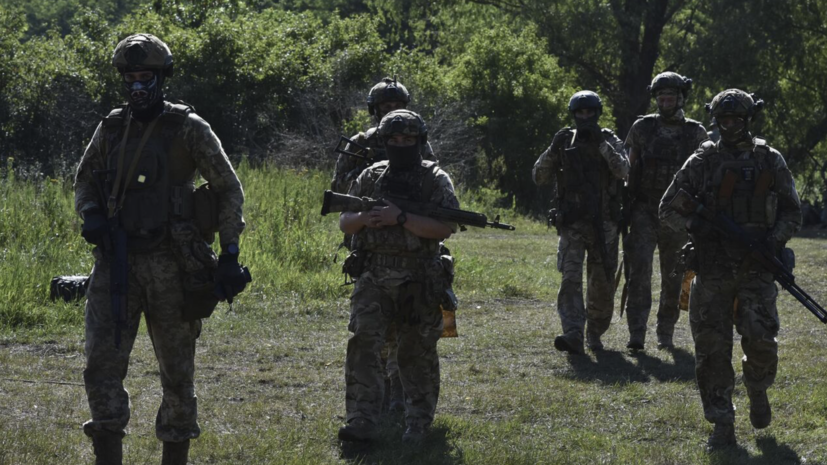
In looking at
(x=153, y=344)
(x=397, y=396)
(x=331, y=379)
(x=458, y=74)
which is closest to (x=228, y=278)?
(x=153, y=344)

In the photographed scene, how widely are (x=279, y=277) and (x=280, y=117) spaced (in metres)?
13.4

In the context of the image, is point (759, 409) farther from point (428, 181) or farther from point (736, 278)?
point (428, 181)

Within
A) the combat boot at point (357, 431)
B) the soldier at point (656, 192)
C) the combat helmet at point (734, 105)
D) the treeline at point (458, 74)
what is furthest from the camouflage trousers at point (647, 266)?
the treeline at point (458, 74)

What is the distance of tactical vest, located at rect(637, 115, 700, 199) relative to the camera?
31.6ft

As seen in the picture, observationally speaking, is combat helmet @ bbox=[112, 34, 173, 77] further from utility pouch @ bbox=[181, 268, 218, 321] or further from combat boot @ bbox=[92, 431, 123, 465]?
combat boot @ bbox=[92, 431, 123, 465]

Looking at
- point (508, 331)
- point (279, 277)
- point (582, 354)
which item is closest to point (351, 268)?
point (582, 354)

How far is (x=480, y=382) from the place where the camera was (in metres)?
8.74

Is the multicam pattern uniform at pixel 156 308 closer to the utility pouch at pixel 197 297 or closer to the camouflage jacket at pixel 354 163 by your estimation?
the utility pouch at pixel 197 297

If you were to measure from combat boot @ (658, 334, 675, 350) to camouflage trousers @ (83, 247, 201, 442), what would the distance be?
17.9 ft

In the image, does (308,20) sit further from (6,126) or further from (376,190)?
(376,190)

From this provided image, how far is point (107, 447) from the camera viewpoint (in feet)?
17.9

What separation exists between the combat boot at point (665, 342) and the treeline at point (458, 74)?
42.8ft

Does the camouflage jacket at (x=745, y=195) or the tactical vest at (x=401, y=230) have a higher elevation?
the camouflage jacket at (x=745, y=195)

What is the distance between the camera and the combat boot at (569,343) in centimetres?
948
